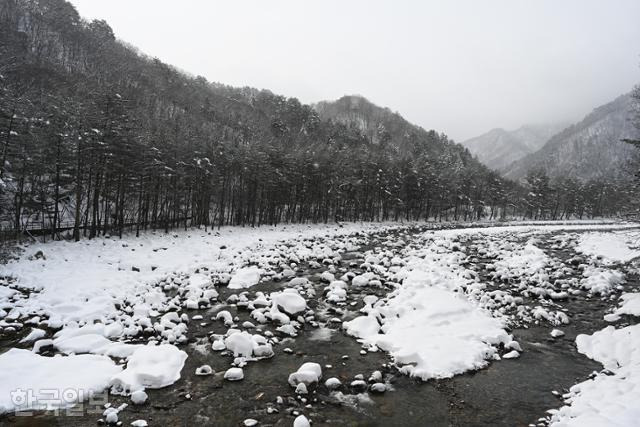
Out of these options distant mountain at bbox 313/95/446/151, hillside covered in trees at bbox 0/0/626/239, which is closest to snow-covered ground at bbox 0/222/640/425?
hillside covered in trees at bbox 0/0/626/239

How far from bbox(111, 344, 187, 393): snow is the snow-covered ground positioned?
3 centimetres

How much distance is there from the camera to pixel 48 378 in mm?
9180

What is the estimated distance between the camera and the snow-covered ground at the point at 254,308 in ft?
32.3

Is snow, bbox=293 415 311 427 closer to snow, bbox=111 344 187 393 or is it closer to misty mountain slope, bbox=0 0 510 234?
snow, bbox=111 344 187 393

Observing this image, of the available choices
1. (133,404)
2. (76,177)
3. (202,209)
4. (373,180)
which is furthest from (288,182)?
(133,404)

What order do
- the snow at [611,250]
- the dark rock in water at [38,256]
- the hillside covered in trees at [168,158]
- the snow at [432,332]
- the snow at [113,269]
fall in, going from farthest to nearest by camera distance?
the hillside covered in trees at [168,158] < the snow at [611,250] < the dark rock in water at [38,256] < the snow at [113,269] < the snow at [432,332]

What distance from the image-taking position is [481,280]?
19.7m

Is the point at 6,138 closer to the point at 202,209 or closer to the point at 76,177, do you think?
the point at 76,177

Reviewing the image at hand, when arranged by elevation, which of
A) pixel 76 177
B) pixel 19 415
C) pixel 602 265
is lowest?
pixel 19 415

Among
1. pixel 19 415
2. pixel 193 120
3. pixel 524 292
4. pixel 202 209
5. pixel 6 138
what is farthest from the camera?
pixel 193 120

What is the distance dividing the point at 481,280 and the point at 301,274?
11.3 meters

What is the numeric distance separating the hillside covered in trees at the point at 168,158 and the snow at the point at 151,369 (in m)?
17.2

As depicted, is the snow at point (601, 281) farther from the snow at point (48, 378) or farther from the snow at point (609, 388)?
the snow at point (48, 378)

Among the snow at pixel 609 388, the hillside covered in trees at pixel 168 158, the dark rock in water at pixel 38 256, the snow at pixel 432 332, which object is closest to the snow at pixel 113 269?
the dark rock in water at pixel 38 256
